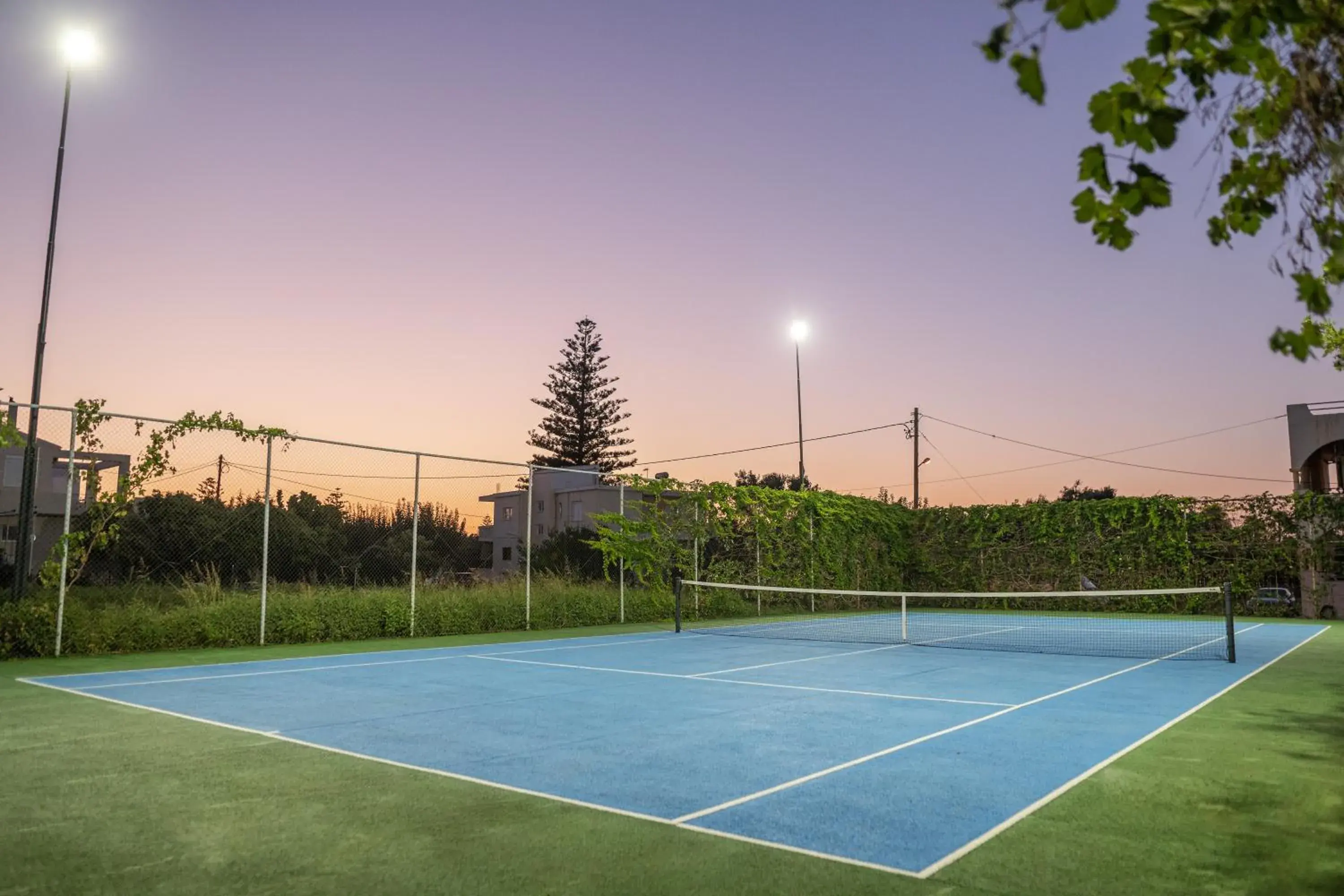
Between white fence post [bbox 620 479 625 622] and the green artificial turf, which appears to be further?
white fence post [bbox 620 479 625 622]

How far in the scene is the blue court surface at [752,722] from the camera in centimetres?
455

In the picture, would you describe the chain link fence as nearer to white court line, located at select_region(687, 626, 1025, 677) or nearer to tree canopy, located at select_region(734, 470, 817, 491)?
white court line, located at select_region(687, 626, 1025, 677)

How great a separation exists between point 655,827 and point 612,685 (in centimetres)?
504

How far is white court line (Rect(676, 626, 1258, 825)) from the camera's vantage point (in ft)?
14.9

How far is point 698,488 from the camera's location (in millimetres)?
20891

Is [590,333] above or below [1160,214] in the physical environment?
above

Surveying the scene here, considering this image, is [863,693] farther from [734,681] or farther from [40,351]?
[40,351]

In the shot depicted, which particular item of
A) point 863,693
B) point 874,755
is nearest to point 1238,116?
point 874,755

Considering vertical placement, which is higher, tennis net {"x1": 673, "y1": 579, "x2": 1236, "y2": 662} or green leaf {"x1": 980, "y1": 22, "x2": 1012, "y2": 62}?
green leaf {"x1": 980, "y1": 22, "x2": 1012, "y2": 62}

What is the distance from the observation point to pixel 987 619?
21.1m

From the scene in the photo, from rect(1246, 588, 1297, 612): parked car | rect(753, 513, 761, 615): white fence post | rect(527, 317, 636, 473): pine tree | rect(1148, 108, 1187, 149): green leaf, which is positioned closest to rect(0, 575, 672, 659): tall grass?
rect(753, 513, 761, 615): white fence post

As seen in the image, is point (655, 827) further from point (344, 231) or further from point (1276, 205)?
point (344, 231)

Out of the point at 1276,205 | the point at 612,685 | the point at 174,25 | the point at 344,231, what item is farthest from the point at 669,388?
the point at 1276,205

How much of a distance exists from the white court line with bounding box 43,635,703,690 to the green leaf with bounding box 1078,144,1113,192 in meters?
9.86
